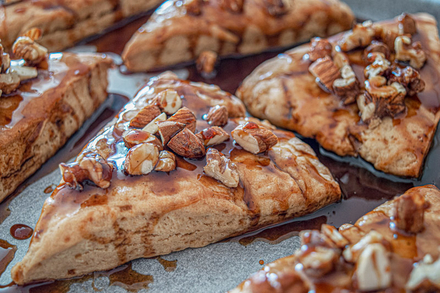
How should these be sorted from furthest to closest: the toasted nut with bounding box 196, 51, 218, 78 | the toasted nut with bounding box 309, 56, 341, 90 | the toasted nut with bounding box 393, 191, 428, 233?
the toasted nut with bounding box 196, 51, 218, 78
the toasted nut with bounding box 309, 56, 341, 90
the toasted nut with bounding box 393, 191, 428, 233

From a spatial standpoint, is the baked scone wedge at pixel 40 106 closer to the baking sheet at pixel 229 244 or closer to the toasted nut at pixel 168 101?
the baking sheet at pixel 229 244

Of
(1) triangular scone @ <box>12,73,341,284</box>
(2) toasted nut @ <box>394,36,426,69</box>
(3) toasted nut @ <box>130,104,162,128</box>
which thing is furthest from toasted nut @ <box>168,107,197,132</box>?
(2) toasted nut @ <box>394,36,426,69</box>

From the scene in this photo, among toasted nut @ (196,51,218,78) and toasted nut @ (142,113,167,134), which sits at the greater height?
toasted nut @ (142,113,167,134)

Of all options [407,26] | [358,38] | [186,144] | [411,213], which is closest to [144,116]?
[186,144]

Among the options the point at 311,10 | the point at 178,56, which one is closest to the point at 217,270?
the point at 178,56

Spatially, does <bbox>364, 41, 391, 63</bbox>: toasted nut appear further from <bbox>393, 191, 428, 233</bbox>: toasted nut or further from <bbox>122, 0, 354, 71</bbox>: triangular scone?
<bbox>393, 191, 428, 233</bbox>: toasted nut

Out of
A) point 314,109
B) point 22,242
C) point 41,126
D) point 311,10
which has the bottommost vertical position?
point 22,242

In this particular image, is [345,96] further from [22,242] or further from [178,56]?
[22,242]
